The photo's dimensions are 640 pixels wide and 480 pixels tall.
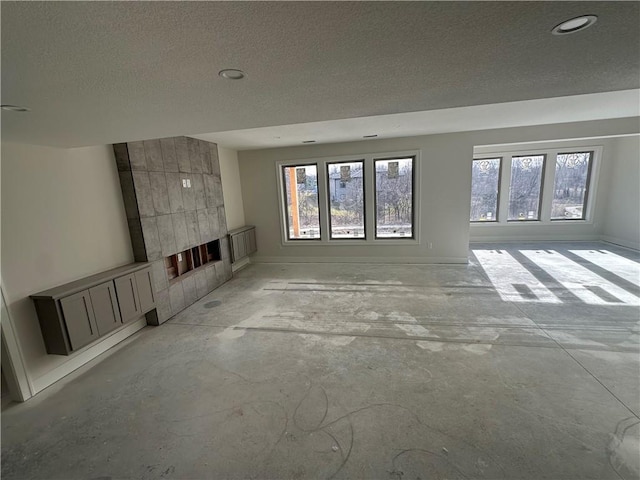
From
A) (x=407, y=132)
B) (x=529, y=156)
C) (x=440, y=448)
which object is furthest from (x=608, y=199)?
(x=440, y=448)

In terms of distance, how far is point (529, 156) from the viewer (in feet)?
23.5

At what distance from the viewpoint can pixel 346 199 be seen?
6.56 meters

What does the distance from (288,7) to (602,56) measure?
1.72 m

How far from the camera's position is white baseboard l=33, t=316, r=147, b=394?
2.70 metres

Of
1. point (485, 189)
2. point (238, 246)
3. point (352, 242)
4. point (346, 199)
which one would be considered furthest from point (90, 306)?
point (485, 189)

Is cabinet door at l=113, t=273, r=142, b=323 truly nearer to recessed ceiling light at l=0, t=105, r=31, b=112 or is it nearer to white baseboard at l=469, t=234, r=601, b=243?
recessed ceiling light at l=0, t=105, r=31, b=112

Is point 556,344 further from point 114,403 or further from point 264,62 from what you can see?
point 114,403

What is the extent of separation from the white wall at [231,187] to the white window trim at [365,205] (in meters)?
1.02

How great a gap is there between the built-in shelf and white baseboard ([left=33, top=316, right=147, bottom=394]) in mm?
842

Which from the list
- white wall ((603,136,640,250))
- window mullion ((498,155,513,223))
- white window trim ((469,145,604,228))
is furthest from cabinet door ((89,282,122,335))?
white wall ((603,136,640,250))

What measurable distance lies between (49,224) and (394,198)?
19.0 ft

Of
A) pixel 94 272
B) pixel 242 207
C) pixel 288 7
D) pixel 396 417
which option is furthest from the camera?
pixel 242 207

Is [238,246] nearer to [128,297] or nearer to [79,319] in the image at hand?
[128,297]

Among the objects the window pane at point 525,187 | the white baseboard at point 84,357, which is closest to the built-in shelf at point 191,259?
the white baseboard at point 84,357
